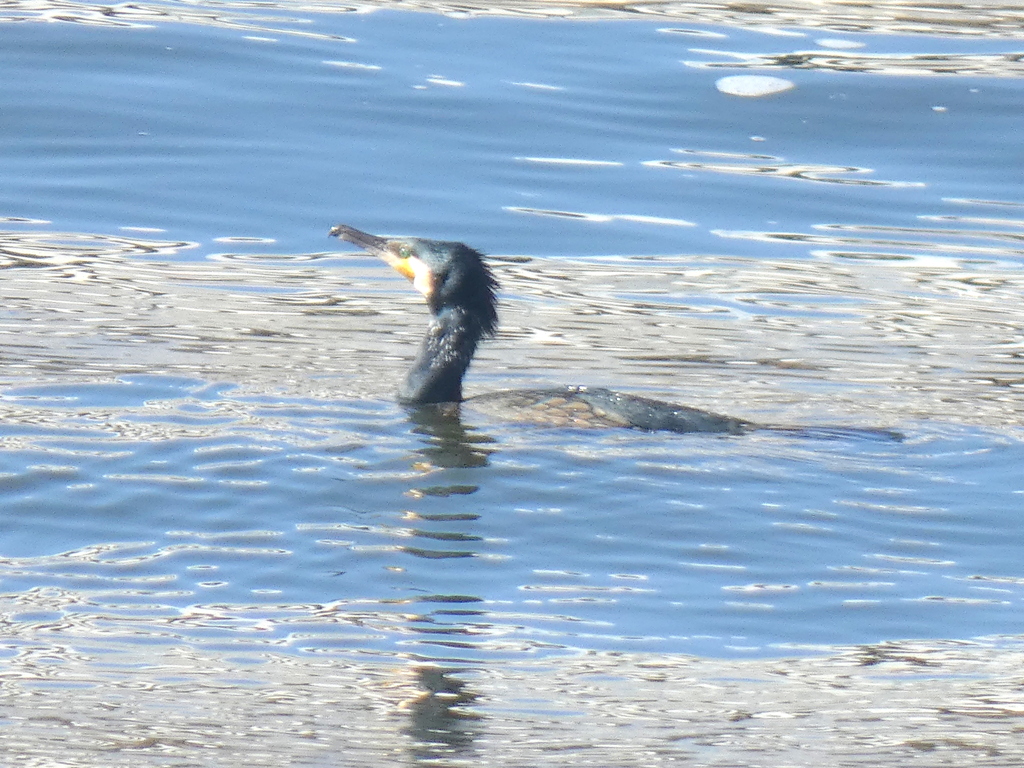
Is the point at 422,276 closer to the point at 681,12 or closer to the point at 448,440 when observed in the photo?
the point at 448,440

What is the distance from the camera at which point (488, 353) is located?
30.2 feet

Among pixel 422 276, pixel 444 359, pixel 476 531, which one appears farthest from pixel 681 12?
pixel 476 531

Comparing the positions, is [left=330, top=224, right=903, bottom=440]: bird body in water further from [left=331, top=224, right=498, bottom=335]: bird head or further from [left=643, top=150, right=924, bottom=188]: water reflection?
[left=643, top=150, right=924, bottom=188]: water reflection

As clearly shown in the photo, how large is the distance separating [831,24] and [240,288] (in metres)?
8.24

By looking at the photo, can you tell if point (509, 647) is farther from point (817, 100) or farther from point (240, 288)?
point (817, 100)

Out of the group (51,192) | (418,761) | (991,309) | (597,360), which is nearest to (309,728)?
(418,761)

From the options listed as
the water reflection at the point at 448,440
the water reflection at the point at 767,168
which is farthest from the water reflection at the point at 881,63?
the water reflection at the point at 448,440

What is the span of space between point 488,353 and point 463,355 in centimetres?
128

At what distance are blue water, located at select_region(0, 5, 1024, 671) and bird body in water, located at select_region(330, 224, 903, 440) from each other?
0.53ft

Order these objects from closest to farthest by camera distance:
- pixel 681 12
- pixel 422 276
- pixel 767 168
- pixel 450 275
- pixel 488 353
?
pixel 450 275 → pixel 422 276 → pixel 488 353 → pixel 767 168 → pixel 681 12

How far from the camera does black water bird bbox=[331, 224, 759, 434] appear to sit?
7.33 m

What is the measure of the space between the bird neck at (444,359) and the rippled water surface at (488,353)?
24 centimetres

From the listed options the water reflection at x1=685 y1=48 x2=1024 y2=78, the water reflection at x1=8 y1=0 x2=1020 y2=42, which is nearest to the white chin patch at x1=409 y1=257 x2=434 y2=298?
the water reflection at x1=685 y1=48 x2=1024 y2=78

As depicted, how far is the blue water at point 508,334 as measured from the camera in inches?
213
